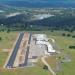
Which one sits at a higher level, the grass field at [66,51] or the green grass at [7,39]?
the green grass at [7,39]

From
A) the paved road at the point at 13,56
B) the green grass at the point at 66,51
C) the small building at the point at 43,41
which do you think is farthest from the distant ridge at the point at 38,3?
the paved road at the point at 13,56

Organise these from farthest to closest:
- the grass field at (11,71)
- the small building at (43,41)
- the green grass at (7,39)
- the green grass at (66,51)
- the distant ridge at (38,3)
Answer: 1. the distant ridge at (38,3)
2. the green grass at (7,39)
3. the small building at (43,41)
4. the green grass at (66,51)
5. the grass field at (11,71)

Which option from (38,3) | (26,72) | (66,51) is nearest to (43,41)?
(66,51)


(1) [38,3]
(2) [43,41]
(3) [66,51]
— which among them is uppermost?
(1) [38,3]

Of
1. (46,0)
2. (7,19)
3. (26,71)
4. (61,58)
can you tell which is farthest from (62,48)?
(46,0)

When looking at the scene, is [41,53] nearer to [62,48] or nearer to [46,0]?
[62,48]

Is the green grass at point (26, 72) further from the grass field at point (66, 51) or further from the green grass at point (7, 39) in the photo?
the green grass at point (7, 39)

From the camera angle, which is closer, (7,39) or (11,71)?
(11,71)

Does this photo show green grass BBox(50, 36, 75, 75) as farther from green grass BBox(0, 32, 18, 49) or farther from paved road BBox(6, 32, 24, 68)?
green grass BBox(0, 32, 18, 49)

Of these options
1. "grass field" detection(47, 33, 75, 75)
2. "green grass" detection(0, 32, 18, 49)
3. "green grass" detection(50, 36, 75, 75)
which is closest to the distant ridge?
"green grass" detection(0, 32, 18, 49)

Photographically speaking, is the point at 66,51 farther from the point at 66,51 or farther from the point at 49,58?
the point at 49,58

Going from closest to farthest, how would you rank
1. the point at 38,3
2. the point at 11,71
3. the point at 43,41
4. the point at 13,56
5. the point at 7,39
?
the point at 11,71, the point at 13,56, the point at 43,41, the point at 7,39, the point at 38,3
